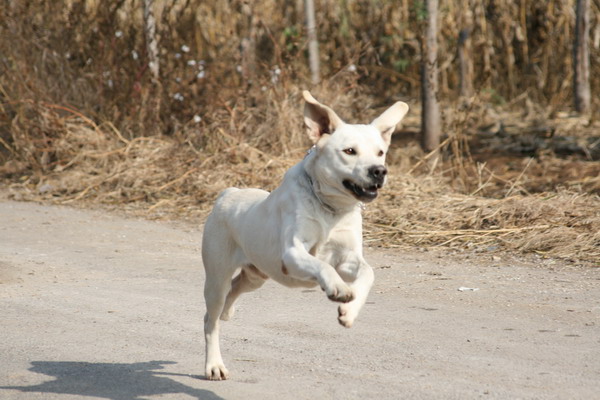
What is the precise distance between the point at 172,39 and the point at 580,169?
6.64m

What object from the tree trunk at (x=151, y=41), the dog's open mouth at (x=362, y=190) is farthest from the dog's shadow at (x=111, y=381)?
the tree trunk at (x=151, y=41)

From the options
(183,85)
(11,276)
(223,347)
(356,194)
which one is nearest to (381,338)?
(223,347)

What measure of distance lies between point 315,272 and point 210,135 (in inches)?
334

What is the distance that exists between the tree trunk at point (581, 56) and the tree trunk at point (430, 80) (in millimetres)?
2616

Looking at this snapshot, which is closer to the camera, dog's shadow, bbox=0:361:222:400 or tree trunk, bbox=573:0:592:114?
dog's shadow, bbox=0:361:222:400

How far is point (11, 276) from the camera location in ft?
25.7

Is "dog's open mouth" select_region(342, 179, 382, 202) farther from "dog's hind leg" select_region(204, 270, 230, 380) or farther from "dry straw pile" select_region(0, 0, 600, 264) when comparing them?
"dry straw pile" select_region(0, 0, 600, 264)

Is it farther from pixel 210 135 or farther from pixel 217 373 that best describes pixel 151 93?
pixel 217 373

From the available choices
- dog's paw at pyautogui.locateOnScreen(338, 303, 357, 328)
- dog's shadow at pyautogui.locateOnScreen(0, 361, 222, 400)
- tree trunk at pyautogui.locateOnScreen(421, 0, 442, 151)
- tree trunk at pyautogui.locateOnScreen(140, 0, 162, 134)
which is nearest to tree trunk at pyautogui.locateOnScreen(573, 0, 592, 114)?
tree trunk at pyautogui.locateOnScreen(421, 0, 442, 151)

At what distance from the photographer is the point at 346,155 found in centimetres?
471

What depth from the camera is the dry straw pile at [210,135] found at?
34.0 ft

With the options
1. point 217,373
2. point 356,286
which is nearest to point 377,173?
point 356,286

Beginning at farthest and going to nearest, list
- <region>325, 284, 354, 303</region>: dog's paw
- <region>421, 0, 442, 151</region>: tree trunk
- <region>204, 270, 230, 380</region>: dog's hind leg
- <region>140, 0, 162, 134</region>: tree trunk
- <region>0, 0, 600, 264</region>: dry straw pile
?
<region>140, 0, 162, 134</region>: tree trunk < <region>421, 0, 442, 151</region>: tree trunk < <region>0, 0, 600, 264</region>: dry straw pile < <region>204, 270, 230, 380</region>: dog's hind leg < <region>325, 284, 354, 303</region>: dog's paw

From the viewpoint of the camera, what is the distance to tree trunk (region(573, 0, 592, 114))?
13.8m
